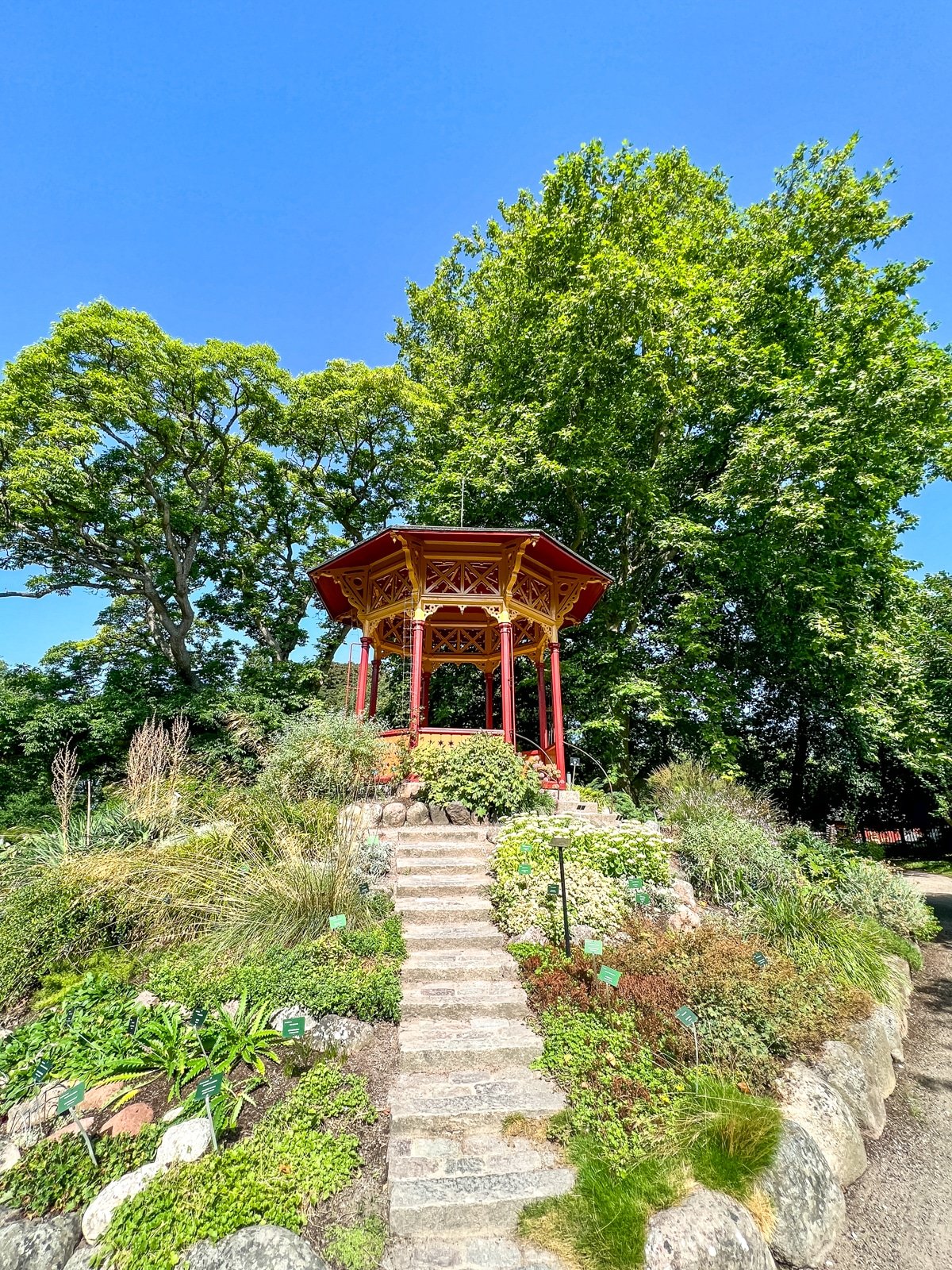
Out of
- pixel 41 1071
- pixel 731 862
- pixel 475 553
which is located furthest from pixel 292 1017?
pixel 475 553

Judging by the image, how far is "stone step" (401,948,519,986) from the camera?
4473 millimetres

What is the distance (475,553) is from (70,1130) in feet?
26.2

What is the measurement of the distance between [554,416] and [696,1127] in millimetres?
13789

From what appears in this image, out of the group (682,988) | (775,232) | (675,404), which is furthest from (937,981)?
(775,232)

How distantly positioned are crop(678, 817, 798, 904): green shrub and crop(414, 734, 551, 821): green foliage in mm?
2163

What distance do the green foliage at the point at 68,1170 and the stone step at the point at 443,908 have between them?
2.62m

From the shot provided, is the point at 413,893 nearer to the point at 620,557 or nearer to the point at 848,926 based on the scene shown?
the point at 848,926

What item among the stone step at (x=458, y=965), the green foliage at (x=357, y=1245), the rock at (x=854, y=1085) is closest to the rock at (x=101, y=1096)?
the green foliage at (x=357, y=1245)

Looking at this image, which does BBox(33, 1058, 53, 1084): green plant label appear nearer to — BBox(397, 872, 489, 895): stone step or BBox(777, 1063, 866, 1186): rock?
BBox(397, 872, 489, 895): stone step

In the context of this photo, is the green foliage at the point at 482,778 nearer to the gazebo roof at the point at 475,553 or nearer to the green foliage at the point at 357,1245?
the gazebo roof at the point at 475,553

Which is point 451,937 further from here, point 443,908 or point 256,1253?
point 256,1253

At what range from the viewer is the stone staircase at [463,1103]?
266 cm

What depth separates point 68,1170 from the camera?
9.39 feet

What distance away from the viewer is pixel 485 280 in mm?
17469
